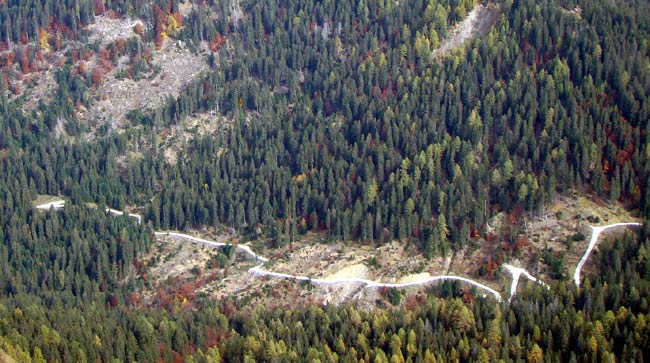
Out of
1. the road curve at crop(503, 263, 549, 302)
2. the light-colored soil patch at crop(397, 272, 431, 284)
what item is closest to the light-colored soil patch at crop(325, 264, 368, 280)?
the light-colored soil patch at crop(397, 272, 431, 284)

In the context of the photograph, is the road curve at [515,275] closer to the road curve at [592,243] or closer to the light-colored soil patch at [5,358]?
the road curve at [592,243]

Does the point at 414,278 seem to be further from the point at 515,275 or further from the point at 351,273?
the point at 515,275

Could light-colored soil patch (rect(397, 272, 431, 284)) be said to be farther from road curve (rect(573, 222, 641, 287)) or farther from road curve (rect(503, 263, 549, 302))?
road curve (rect(573, 222, 641, 287))

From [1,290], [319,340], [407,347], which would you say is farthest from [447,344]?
[1,290]

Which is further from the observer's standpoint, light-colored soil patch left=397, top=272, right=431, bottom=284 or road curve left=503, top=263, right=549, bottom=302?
light-colored soil patch left=397, top=272, right=431, bottom=284

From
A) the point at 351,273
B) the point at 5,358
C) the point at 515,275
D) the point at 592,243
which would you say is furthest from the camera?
the point at 351,273

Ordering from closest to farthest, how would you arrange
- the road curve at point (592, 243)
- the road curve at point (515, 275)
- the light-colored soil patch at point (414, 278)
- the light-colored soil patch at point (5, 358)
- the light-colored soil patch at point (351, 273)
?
the light-colored soil patch at point (5, 358)
the road curve at point (592, 243)
the road curve at point (515, 275)
the light-colored soil patch at point (414, 278)
the light-colored soil patch at point (351, 273)

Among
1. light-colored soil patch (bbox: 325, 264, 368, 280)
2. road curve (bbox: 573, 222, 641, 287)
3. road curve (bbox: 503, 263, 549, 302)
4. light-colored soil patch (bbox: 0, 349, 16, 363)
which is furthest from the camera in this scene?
light-colored soil patch (bbox: 325, 264, 368, 280)

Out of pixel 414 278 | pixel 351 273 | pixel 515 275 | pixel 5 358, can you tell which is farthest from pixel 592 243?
pixel 5 358

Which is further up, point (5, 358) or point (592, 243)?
point (592, 243)

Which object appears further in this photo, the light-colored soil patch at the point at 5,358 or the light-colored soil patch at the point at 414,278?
the light-colored soil patch at the point at 414,278

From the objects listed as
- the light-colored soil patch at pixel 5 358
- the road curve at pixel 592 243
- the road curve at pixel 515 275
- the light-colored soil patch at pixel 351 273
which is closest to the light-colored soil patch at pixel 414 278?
the light-colored soil patch at pixel 351 273
